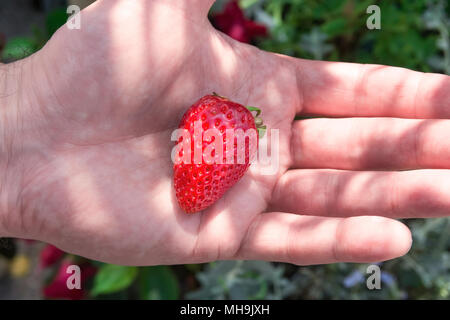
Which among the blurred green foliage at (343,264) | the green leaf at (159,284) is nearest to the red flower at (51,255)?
the blurred green foliage at (343,264)

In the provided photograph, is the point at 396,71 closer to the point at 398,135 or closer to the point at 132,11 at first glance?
the point at 398,135

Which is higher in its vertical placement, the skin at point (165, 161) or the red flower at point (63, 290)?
the skin at point (165, 161)

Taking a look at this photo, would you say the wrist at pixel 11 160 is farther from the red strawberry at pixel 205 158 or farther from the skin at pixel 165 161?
the red strawberry at pixel 205 158

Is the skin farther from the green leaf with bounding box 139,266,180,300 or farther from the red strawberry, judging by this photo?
the green leaf with bounding box 139,266,180,300

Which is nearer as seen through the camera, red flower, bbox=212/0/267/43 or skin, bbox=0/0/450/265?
skin, bbox=0/0/450/265

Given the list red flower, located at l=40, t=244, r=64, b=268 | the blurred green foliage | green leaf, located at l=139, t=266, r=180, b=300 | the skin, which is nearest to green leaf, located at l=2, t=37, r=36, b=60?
the blurred green foliage

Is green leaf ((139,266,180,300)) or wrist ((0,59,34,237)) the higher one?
wrist ((0,59,34,237))
